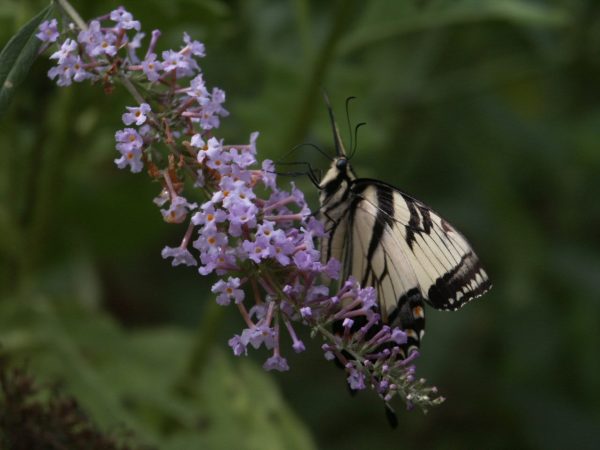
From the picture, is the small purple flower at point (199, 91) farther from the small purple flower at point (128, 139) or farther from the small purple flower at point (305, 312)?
the small purple flower at point (305, 312)

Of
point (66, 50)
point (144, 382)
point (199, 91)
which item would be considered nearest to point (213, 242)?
point (199, 91)

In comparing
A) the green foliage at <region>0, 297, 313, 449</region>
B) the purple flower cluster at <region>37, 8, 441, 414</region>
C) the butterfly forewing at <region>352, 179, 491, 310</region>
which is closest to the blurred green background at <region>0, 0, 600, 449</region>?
→ the green foliage at <region>0, 297, 313, 449</region>

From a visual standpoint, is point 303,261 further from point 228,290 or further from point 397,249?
point 397,249

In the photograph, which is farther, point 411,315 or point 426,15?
point 426,15

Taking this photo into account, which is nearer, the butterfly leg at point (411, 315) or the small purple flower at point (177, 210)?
the small purple flower at point (177, 210)

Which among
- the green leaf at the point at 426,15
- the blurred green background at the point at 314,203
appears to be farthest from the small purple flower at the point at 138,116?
the green leaf at the point at 426,15

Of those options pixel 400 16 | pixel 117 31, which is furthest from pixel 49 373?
pixel 400 16

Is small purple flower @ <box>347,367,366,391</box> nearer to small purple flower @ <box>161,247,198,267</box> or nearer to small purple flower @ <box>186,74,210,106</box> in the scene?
small purple flower @ <box>161,247,198,267</box>

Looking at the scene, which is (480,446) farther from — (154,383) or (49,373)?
(49,373)
